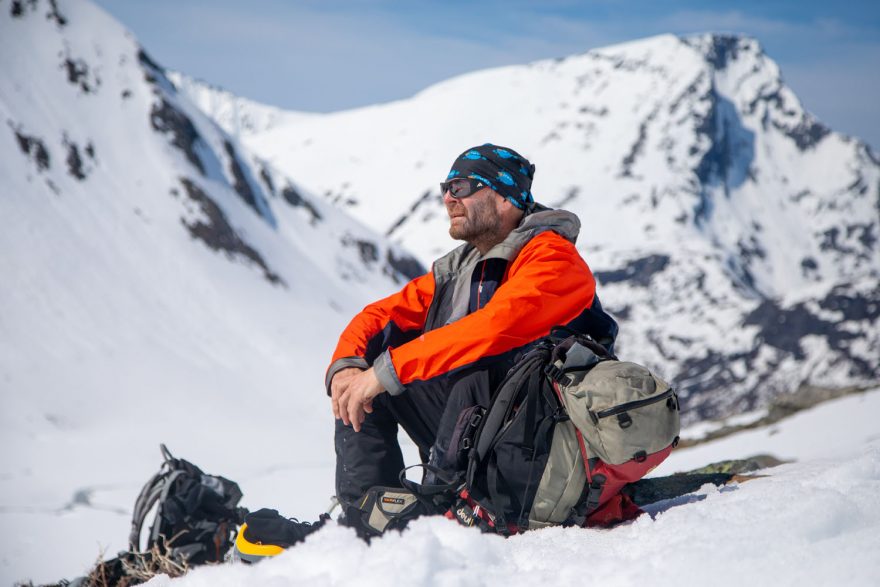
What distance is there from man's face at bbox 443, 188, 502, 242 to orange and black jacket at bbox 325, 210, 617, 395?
0.19 m

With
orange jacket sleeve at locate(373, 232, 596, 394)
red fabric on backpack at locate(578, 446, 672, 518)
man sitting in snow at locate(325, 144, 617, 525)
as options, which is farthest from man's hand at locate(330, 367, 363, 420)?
red fabric on backpack at locate(578, 446, 672, 518)

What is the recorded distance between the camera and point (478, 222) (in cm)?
434

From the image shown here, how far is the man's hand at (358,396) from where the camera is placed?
3.70 metres

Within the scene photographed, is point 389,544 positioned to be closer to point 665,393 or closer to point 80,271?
point 665,393

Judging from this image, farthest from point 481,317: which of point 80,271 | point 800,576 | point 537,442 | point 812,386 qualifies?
point 80,271

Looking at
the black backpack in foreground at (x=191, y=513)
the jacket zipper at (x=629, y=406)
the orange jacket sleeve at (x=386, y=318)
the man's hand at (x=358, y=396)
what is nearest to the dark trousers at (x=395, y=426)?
the man's hand at (x=358, y=396)

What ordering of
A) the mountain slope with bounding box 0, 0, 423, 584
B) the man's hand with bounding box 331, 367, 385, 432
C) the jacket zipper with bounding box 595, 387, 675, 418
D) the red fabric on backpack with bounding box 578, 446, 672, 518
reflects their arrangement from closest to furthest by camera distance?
1. the jacket zipper with bounding box 595, 387, 675, 418
2. the red fabric on backpack with bounding box 578, 446, 672, 518
3. the man's hand with bounding box 331, 367, 385, 432
4. the mountain slope with bounding box 0, 0, 423, 584

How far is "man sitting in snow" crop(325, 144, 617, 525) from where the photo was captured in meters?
3.61

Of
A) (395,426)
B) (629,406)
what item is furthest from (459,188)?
(629,406)

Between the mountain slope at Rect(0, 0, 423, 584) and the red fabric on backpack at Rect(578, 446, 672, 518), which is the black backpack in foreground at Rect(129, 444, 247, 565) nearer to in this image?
the red fabric on backpack at Rect(578, 446, 672, 518)

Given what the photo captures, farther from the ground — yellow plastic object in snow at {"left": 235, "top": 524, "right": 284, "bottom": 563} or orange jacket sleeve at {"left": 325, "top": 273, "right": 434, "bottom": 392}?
orange jacket sleeve at {"left": 325, "top": 273, "right": 434, "bottom": 392}

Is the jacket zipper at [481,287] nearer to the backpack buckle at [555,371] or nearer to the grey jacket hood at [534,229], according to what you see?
the grey jacket hood at [534,229]

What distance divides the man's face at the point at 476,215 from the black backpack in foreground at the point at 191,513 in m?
2.74

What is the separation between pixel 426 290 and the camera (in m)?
4.68
